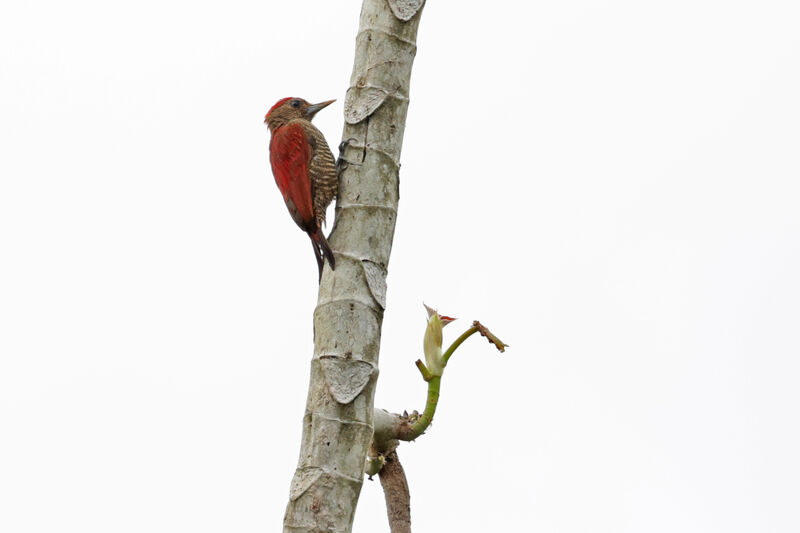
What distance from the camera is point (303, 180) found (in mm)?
3580

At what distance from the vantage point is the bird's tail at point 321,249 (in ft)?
8.76

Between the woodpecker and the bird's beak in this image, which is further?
the bird's beak

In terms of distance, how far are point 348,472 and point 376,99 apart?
3.67ft

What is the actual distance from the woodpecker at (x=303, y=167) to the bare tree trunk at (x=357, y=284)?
10.2 inches

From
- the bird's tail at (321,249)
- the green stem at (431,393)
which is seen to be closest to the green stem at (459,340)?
the green stem at (431,393)

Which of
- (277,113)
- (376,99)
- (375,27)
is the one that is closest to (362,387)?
(376,99)

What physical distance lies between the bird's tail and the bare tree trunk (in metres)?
0.02

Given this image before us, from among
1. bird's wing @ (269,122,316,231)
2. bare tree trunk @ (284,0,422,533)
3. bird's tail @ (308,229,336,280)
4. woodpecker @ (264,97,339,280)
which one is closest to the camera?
bare tree trunk @ (284,0,422,533)

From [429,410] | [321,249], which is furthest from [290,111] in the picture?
[429,410]

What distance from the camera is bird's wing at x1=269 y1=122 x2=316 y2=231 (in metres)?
3.52

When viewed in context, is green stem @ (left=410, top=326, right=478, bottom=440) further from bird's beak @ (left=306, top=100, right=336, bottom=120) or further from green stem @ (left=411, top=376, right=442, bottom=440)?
bird's beak @ (left=306, top=100, right=336, bottom=120)

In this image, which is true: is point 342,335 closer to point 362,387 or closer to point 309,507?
point 362,387

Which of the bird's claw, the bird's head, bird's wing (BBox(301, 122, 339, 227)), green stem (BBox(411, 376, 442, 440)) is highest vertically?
the bird's head

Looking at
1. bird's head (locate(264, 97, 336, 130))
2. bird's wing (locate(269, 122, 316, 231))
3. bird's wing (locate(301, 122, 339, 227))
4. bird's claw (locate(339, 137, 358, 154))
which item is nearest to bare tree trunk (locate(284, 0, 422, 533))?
bird's claw (locate(339, 137, 358, 154))
